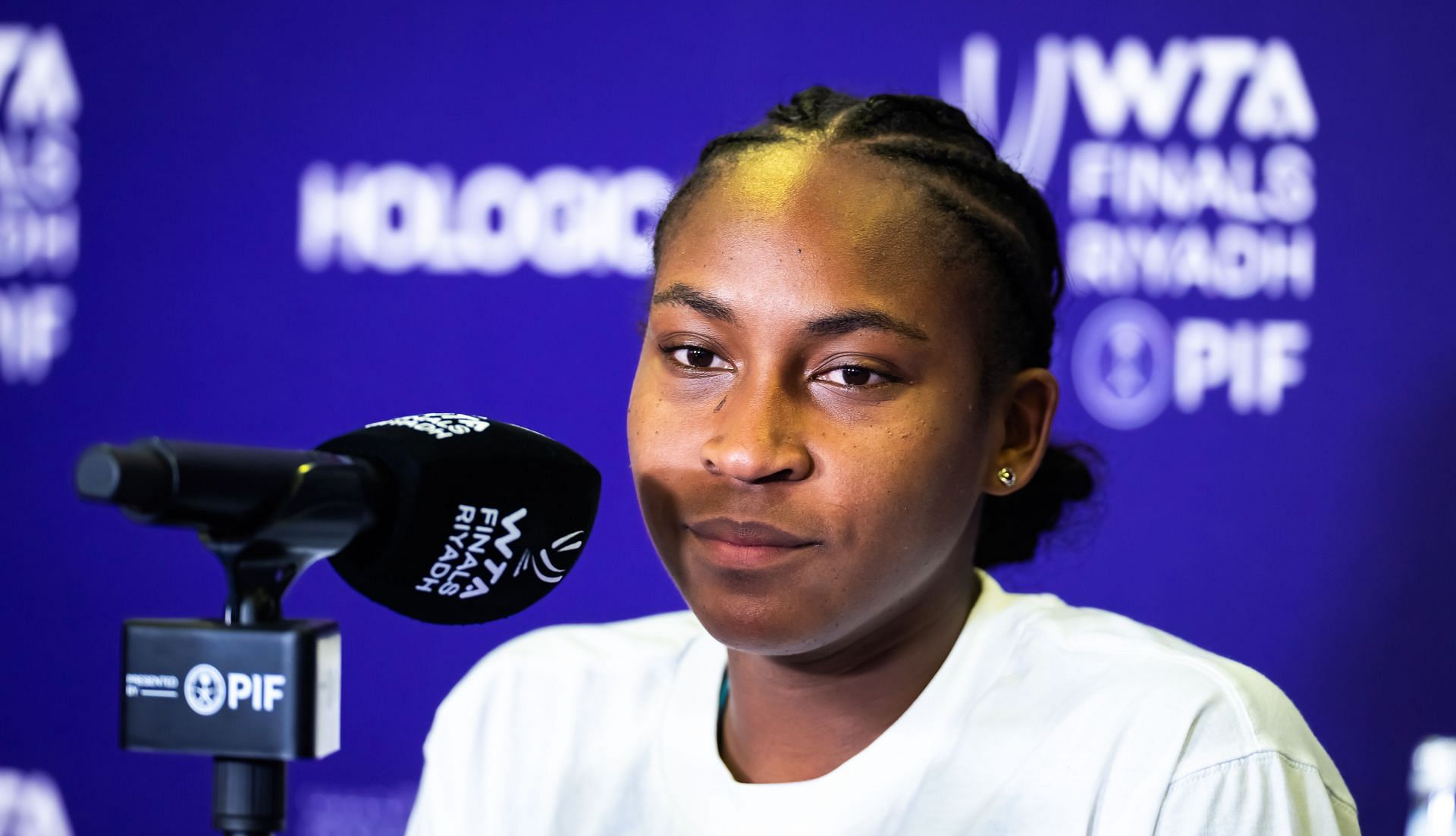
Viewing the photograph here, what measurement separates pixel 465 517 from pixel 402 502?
0.16ft

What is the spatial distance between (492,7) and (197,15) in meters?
0.48

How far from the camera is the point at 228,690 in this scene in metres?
0.74

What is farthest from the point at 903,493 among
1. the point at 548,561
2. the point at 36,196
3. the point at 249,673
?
the point at 36,196

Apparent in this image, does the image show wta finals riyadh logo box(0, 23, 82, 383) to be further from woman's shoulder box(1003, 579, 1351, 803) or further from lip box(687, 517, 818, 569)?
woman's shoulder box(1003, 579, 1351, 803)

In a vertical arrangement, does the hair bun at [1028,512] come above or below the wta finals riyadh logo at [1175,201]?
below

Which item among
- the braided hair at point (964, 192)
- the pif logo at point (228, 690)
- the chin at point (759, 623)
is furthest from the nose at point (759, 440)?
the pif logo at point (228, 690)

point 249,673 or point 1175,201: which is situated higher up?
point 1175,201

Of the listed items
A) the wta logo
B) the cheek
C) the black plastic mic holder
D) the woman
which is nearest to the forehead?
the woman

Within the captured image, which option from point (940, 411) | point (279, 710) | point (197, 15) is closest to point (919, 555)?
point (940, 411)

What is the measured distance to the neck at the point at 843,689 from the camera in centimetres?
129

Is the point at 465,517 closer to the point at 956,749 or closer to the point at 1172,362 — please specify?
the point at 956,749

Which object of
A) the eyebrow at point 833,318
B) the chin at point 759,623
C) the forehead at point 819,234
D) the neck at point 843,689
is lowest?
the neck at point 843,689

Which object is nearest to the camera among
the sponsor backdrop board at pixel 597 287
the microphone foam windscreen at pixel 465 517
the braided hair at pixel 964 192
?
the microphone foam windscreen at pixel 465 517

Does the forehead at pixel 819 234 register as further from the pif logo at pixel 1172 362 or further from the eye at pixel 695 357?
the pif logo at pixel 1172 362
